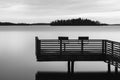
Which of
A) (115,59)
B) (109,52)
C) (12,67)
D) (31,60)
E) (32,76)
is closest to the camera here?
(115,59)

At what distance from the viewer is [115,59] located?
623 inches

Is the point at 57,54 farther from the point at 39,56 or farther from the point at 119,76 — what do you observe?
the point at 119,76

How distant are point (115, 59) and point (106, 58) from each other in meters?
1.19

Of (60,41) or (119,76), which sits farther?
(119,76)

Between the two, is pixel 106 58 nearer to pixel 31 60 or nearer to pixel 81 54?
pixel 81 54

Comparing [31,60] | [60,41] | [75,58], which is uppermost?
[60,41]

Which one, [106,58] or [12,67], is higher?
[106,58]

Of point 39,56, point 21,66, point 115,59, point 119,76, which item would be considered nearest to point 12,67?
point 21,66

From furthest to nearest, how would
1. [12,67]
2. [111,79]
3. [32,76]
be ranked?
[12,67] → [32,76] → [111,79]

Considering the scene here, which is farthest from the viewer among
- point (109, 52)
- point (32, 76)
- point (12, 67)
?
point (12, 67)

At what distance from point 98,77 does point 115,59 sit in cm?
364

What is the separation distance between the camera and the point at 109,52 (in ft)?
55.5

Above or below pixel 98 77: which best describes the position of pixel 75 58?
above

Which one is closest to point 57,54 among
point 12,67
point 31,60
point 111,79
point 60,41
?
point 60,41
